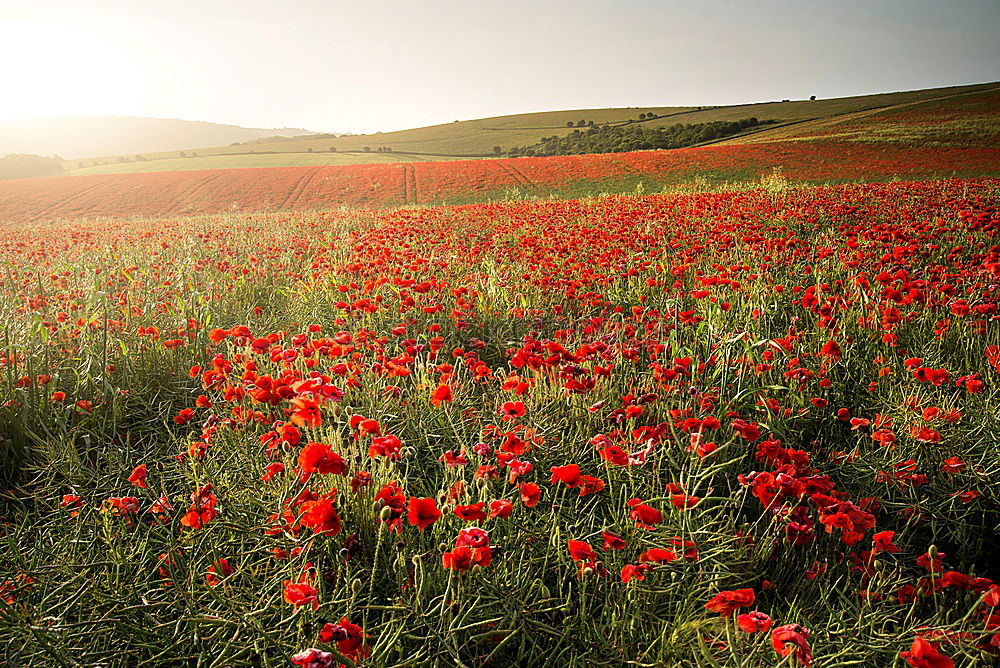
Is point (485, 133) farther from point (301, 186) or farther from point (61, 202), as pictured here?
point (61, 202)

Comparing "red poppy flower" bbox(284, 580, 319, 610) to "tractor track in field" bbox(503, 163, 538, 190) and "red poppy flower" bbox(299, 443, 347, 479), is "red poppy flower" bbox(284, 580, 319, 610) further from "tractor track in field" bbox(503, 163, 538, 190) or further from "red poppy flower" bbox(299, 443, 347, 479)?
"tractor track in field" bbox(503, 163, 538, 190)

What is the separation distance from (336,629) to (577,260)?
463 centimetres

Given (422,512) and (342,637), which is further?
(422,512)

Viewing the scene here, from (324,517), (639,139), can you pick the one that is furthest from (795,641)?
(639,139)

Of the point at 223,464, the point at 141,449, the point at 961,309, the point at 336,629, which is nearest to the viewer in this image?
the point at 336,629

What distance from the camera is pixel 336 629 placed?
3.48 feet

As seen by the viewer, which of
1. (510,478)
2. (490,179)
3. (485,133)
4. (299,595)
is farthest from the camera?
(485,133)

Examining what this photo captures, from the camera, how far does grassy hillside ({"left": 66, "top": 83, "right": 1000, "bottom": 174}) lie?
45781mm

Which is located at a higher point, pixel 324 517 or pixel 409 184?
pixel 409 184

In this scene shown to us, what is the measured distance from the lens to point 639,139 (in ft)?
148

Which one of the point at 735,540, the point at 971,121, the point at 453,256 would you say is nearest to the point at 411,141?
the point at 971,121

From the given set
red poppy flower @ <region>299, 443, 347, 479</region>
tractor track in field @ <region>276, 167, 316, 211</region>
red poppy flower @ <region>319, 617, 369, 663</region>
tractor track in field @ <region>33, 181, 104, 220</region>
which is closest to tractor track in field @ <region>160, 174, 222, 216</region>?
tractor track in field @ <region>276, 167, 316, 211</region>

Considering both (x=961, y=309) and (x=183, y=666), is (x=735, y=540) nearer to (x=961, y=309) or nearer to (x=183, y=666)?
(x=183, y=666)

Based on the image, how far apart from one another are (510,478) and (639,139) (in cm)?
4824
